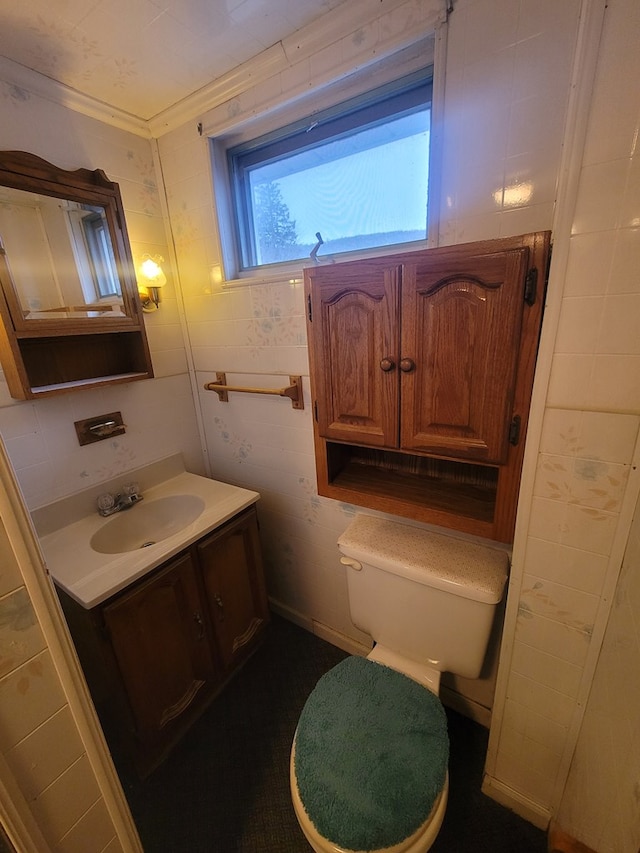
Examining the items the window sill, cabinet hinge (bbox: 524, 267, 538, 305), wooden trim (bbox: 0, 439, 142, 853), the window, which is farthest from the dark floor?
the window

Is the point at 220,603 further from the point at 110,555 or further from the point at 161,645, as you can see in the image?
the point at 110,555

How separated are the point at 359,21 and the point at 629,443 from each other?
1303 mm

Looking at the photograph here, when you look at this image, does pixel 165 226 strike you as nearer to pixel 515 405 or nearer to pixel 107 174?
pixel 107 174

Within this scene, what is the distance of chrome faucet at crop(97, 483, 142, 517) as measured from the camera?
1371mm

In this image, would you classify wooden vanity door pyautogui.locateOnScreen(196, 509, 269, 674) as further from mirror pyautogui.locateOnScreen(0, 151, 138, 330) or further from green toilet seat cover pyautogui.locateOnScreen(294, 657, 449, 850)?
mirror pyautogui.locateOnScreen(0, 151, 138, 330)

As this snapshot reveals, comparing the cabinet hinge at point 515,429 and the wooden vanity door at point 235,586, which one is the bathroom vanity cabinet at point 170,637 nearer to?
the wooden vanity door at point 235,586

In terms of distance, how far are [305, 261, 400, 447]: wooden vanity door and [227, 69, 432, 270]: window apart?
0.36 metres

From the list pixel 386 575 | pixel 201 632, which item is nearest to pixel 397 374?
pixel 386 575

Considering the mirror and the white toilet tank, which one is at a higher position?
the mirror

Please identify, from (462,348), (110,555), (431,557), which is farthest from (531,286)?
(110,555)

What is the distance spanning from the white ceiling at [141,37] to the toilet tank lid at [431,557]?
1555 mm

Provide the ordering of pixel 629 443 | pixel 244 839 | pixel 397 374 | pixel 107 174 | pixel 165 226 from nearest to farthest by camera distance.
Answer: pixel 629 443 < pixel 397 374 < pixel 244 839 < pixel 107 174 < pixel 165 226

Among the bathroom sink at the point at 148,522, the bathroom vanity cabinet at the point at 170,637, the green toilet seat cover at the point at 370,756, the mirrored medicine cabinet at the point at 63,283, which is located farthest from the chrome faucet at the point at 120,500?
the green toilet seat cover at the point at 370,756

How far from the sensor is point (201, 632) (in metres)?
1.31
